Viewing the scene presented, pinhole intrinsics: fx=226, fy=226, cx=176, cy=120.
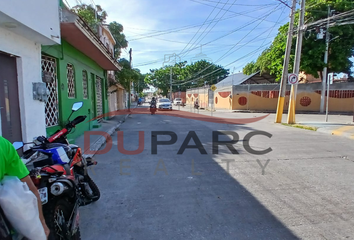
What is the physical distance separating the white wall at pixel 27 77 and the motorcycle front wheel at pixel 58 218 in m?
3.48

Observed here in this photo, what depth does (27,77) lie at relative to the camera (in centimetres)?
496

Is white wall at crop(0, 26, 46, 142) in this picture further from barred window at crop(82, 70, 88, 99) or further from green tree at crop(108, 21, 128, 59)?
green tree at crop(108, 21, 128, 59)

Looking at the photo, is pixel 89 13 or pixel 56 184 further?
pixel 89 13

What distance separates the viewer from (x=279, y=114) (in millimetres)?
12789

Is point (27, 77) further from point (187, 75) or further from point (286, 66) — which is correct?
point (187, 75)

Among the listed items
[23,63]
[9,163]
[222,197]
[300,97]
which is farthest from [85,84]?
[300,97]

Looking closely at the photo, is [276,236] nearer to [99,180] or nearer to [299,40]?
[99,180]

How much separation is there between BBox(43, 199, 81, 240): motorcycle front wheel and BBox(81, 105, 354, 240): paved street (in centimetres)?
46

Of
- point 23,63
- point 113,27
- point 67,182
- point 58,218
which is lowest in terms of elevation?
point 58,218

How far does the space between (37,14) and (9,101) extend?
1.83 metres

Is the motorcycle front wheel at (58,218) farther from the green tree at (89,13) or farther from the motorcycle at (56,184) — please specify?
the green tree at (89,13)

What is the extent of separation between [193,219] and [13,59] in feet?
15.5

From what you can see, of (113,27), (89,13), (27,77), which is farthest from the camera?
(113,27)

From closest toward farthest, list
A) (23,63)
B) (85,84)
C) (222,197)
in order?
(222,197)
(23,63)
(85,84)
